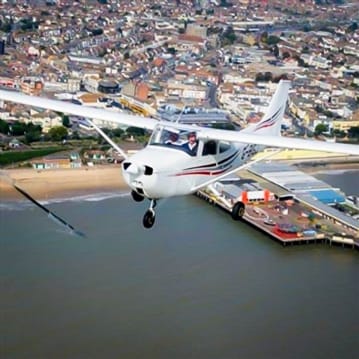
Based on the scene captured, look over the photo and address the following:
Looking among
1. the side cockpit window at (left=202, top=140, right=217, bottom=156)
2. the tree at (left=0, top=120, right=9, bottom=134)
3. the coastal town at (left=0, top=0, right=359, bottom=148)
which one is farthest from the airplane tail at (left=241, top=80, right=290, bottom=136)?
the tree at (left=0, top=120, right=9, bottom=134)

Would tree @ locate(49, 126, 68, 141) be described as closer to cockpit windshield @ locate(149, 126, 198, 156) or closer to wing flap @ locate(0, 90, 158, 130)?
wing flap @ locate(0, 90, 158, 130)

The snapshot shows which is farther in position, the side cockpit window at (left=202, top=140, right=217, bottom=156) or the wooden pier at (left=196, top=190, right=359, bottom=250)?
the wooden pier at (left=196, top=190, right=359, bottom=250)

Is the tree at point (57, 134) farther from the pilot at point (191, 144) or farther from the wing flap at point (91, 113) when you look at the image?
the pilot at point (191, 144)

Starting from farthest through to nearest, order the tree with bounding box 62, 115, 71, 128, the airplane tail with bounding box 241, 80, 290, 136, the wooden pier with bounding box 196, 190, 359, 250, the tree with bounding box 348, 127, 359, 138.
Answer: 1. the tree with bounding box 348, 127, 359, 138
2. the tree with bounding box 62, 115, 71, 128
3. the wooden pier with bounding box 196, 190, 359, 250
4. the airplane tail with bounding box 241, 80, 290, 136

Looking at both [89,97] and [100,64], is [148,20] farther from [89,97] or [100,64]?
[89,97]

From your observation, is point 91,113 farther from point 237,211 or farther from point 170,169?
point 170,169

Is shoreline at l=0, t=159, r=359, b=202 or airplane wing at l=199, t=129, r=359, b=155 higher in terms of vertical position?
airplane wing at l=199, t=129, r=359, b=155

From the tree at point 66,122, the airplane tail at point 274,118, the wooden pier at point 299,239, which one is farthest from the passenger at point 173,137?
the tree at point 66,122
